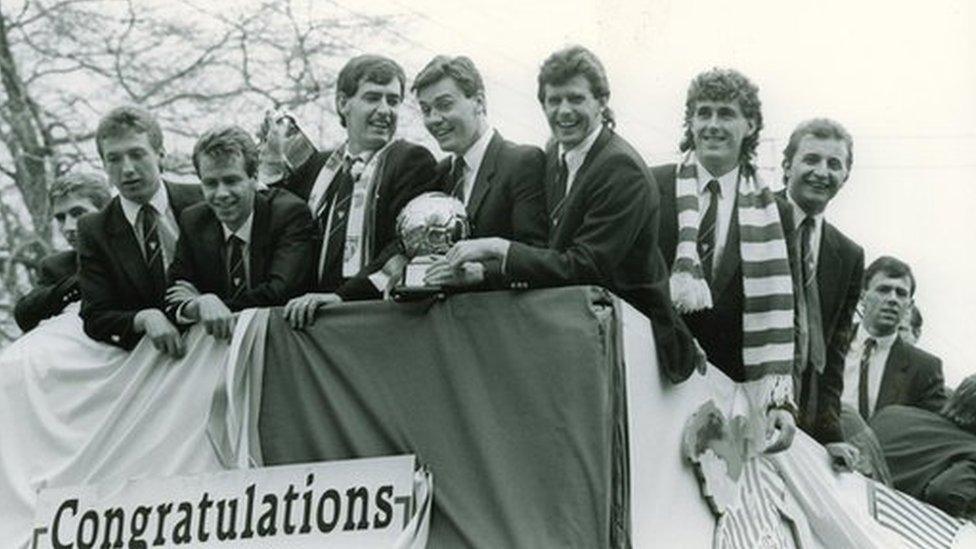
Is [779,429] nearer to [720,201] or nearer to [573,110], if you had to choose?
[720,201]

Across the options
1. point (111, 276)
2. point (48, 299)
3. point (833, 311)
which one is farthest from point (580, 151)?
point (48, 299)

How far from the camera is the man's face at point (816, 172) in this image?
32.8 ft

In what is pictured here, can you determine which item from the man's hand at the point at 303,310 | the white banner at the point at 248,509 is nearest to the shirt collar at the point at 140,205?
the man's hand at the point at 303,310

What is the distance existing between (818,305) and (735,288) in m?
0.98

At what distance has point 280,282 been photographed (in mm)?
8719

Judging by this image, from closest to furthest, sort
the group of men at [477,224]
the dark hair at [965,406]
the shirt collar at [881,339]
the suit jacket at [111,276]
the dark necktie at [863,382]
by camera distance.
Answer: the group of men at [477,224]
the suit jacket at [111,276]
the dark hair at [965,406]
the dark necktie at [863,382]
the shirt collar at [881,339]

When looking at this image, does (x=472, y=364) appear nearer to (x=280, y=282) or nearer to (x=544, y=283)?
(x=544, y=283)

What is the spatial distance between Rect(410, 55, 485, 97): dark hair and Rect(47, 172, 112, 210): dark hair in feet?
7.18

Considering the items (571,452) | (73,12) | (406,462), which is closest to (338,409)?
(406,462)

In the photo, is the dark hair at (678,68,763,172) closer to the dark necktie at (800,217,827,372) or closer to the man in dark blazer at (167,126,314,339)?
the dark necktie at (800,217,827,372)

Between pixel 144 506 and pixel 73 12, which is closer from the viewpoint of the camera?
pixel 144 506

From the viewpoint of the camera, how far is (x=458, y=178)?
8.63 m

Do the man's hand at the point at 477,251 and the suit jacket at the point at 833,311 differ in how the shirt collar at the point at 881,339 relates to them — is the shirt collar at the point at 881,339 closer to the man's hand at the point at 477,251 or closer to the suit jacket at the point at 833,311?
the suit jacket at the point at 833,311

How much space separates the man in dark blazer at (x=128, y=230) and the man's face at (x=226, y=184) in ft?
1.44
